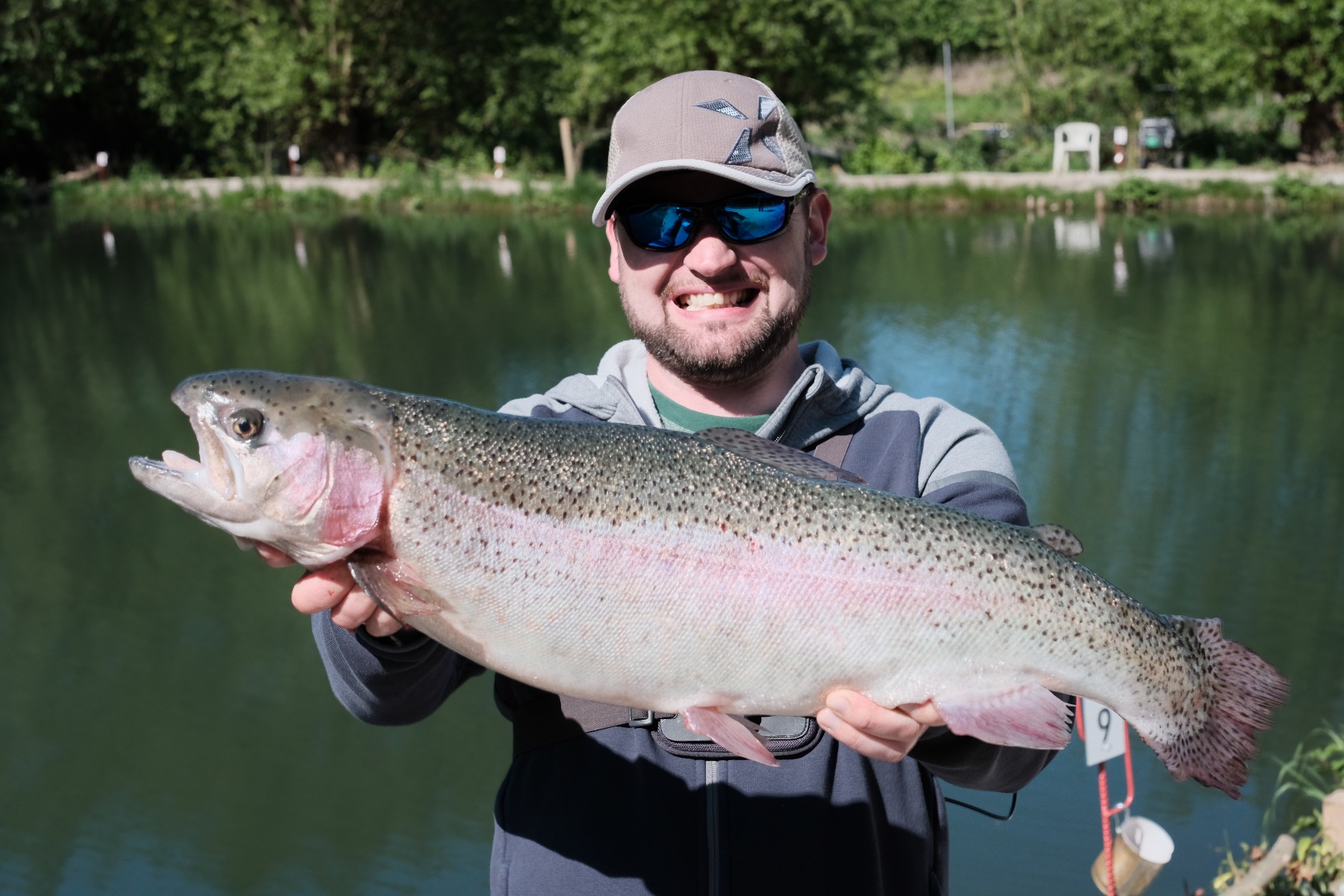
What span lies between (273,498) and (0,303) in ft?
70.9

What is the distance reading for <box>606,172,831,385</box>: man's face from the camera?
3.11m

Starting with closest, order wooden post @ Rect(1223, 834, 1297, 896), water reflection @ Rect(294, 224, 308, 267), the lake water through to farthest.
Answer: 1. wooden post @ Rect(1223, 834, 1297, 896)
2. the lake water
3. water reflection @ Rect(294, 224, 308, 267)

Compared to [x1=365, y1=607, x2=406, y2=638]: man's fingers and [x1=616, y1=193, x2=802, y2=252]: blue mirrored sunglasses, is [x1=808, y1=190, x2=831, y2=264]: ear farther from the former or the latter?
[x1=365, y1=607, x2=406, y2=638]: man's fingers

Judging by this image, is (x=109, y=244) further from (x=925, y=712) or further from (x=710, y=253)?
(x=925, y=712)

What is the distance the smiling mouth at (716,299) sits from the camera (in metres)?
3.14

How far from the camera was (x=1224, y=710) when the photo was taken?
265cm

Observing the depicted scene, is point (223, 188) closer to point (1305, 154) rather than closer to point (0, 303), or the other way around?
point (0, 303)

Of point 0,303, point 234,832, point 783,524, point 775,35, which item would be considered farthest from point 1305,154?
point 783,524

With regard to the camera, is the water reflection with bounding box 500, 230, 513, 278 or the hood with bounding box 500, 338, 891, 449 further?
the water reflection with bounding box 500, 230, 513, 278

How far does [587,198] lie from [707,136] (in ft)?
96.3

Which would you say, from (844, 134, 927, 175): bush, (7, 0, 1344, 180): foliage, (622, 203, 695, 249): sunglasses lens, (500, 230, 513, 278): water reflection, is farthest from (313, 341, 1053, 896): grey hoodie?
(844, 134, 927, 175): bush

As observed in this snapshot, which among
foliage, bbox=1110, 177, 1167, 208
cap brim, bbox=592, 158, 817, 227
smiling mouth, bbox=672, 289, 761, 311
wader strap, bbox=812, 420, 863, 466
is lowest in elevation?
foliage, bbox=1110, 177, 1167, 208

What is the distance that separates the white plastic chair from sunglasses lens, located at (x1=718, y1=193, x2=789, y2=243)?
94.9 feet

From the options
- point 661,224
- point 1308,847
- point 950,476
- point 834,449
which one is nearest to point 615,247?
point 661,224
